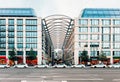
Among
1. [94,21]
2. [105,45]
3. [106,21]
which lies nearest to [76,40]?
[94,21]

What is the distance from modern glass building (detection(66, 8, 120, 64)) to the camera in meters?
111

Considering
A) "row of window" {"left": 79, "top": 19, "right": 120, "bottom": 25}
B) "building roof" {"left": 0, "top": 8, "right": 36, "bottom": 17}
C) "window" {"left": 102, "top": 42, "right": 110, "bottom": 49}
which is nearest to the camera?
"window" {"left": 102, "top": 42, "right": 110, "bottom": 49}

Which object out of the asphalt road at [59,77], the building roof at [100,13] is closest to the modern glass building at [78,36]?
the building roof at [100,13]

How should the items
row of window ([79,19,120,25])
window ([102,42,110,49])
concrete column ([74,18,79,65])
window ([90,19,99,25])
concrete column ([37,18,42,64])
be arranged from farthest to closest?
window ([90,19,99,25]), row of window ([79,19,120,25]), concrete column ([74,18,79,65]), concrete column ([37,18,42,64]), window ([102,42,110,49])

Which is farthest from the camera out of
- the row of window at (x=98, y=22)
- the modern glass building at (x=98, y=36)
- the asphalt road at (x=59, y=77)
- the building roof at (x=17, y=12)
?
the building roof at (x=17, y=12)

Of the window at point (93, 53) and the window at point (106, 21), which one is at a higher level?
the window at point (106, 21)

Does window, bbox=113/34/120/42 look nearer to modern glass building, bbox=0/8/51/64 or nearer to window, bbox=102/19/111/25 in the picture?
window, bbox=102/19/111/25

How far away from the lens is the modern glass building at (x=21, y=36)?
364ft

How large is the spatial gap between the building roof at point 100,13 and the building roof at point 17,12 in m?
19.8

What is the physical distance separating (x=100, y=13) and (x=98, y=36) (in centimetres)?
913

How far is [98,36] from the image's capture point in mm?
111438

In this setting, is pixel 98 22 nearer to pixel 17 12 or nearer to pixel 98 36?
pixel 98 36

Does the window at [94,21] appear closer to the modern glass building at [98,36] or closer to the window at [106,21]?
the modern glass building at [98,36]

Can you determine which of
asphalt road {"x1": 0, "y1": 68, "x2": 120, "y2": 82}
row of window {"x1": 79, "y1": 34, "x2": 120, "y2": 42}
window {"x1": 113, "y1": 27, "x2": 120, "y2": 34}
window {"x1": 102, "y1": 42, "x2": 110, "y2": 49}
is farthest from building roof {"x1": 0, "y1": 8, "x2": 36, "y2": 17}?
asphalt road {"x1": 0, "y1": 68, "x2": 120, "y2": 82}
